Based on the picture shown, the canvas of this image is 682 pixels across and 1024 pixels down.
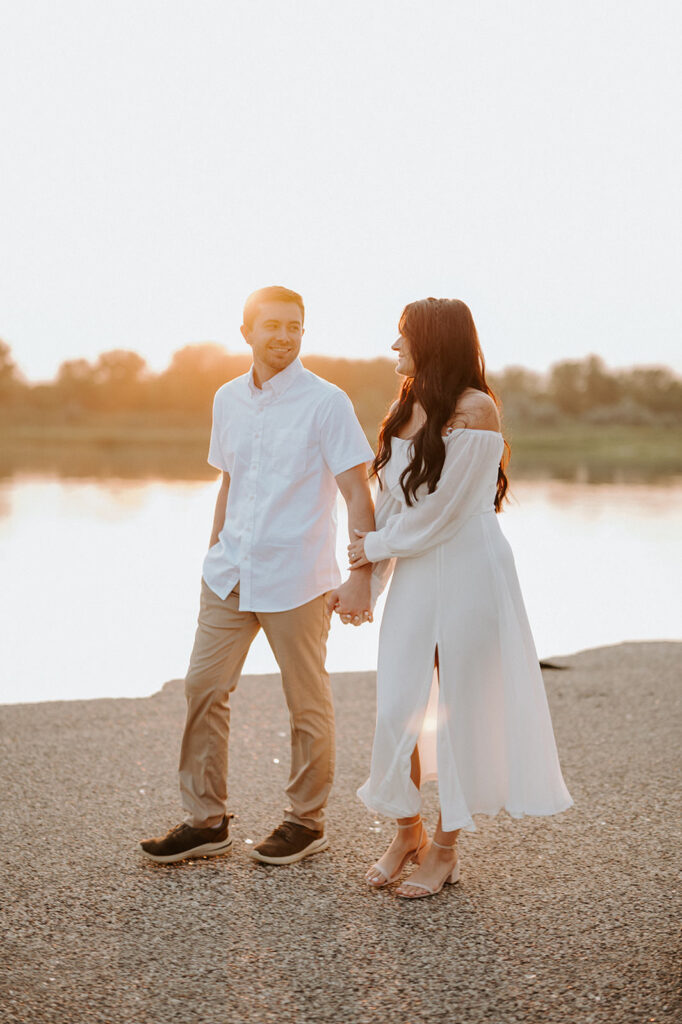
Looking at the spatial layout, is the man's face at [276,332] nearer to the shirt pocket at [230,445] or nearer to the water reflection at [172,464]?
the shirt pocket at [230,445]

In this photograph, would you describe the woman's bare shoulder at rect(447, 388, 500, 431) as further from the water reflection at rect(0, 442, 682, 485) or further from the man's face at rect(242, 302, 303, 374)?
the water reflection at rect(0, 442, 682, 485)

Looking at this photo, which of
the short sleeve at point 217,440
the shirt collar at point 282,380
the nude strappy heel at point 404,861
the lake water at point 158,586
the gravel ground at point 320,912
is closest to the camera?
the gravel ground at point 320,912

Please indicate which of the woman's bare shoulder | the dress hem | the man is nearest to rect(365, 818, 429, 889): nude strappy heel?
the dress hem

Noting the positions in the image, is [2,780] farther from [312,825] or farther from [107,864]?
[312,825]

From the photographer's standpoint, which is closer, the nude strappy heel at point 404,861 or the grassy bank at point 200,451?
the nude strappy heel at point 404,861

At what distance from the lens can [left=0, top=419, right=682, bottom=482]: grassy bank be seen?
39.2m

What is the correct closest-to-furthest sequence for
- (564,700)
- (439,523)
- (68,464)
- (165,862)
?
(439,523) < (165,862) < (564,700) < (68,464)

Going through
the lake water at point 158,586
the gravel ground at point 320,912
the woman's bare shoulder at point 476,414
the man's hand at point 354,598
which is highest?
the woman's bare shoulder at point 476,414

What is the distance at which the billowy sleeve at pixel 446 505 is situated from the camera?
3.35 m

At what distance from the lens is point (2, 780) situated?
4805mm

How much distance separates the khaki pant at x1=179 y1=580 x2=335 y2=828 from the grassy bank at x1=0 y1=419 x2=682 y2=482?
104ft

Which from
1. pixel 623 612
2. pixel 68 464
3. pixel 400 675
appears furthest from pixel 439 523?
pixel 68 464

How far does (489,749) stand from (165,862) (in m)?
1.24

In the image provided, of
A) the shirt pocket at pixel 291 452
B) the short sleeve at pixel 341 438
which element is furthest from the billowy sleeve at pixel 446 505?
the shirt pocket at pixel 291 452
